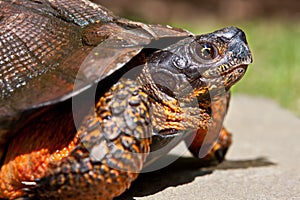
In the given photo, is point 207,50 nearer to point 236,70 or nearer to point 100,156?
point 236,70

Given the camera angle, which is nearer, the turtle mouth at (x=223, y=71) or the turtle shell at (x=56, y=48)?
the turtle shell at (x=56, y=48)

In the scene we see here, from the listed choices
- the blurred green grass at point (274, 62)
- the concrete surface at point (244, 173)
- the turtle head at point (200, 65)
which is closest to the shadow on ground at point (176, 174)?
the concrete surface at point (244, 173)

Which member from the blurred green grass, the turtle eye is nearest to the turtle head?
the turtle eye

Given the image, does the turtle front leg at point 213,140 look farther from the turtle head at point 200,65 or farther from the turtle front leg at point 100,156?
the turtle front leg at point 100,156

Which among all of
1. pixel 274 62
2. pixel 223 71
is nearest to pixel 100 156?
pixel 223 71

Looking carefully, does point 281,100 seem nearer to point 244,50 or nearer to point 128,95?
point 244,50

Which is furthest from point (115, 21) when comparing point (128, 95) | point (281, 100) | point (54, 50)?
point (281, 100)

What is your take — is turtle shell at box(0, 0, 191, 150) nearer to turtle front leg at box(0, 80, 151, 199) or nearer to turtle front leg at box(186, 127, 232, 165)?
turtle front leg at box(0, 80, 151, 199)

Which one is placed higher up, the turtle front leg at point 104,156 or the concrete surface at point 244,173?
the turtle front leg at point 104,156
